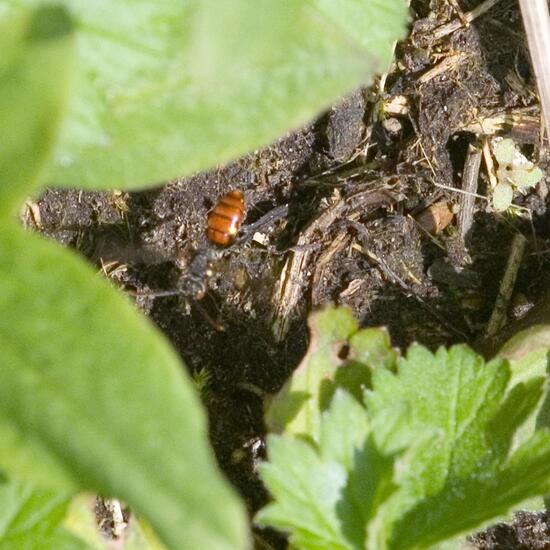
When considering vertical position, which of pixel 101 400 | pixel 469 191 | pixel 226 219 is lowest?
pixel 226 219

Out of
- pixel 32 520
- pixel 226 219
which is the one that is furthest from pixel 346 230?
pixel 32 520

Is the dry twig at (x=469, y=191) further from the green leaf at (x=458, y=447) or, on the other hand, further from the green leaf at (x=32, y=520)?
the green leaf at (x=32, y=520)

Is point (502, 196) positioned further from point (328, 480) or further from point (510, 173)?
point (328, 480)

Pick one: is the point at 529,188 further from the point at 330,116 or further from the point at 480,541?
the point at 480,541

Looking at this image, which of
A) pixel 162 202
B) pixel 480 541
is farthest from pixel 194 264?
pixel 480 541

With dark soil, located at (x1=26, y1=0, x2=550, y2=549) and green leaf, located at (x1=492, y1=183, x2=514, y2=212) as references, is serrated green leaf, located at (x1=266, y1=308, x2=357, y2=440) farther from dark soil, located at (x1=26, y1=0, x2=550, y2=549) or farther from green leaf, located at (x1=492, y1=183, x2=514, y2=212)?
green leaf, located at (x1=492, y1=183, x2=514, y2=212)

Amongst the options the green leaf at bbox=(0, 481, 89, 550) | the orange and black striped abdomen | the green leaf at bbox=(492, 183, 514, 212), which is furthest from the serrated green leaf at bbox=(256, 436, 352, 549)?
the green leaf at bbox=(492, 183, 514, 212)
